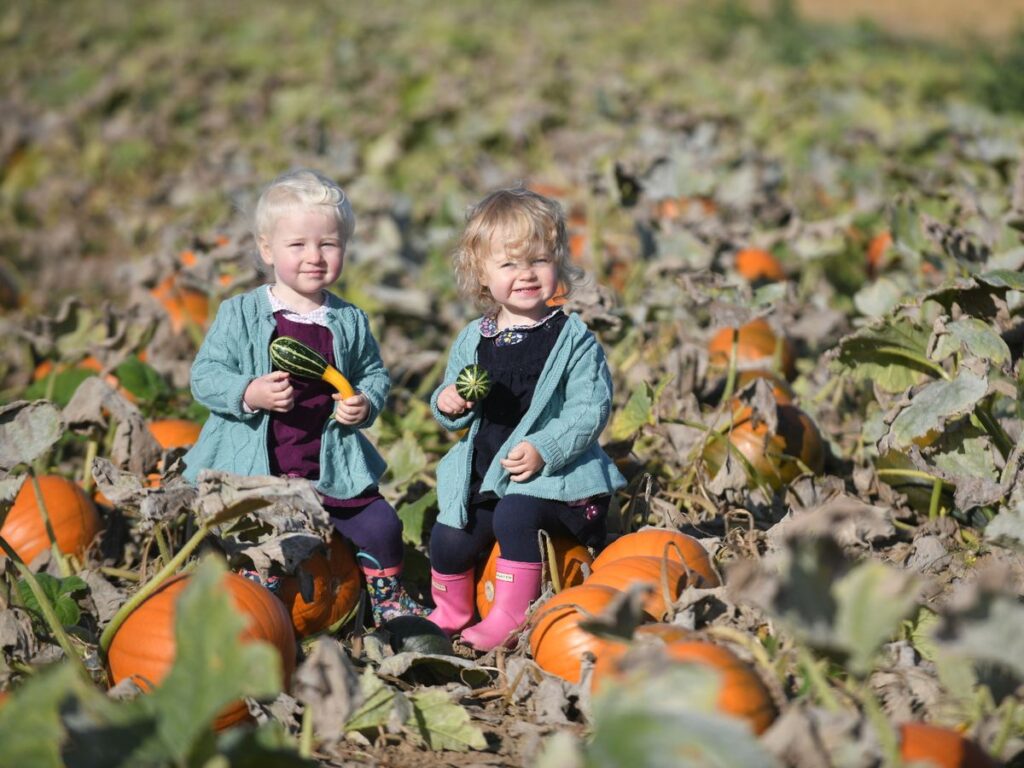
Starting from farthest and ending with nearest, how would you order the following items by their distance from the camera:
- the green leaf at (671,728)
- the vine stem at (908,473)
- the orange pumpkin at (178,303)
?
the orange pumpkin at (178,303), the vine stem at (908,473), the green leaf at (671,728)

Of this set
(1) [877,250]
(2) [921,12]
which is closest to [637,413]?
(1) [877,250]

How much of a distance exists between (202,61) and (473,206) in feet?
29.0

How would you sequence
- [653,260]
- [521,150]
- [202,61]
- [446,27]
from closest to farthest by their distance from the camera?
[653,260]
[521,150]
[202,61]
[446,27]

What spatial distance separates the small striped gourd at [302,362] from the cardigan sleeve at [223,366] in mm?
113

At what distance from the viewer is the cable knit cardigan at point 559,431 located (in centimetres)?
308

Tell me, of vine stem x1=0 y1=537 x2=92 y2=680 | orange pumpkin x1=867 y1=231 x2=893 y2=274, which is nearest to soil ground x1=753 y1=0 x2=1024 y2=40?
orange pumpkin x1=867 y1=231 x2=893 y2=274

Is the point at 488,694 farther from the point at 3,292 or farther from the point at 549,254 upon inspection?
the point at 3,292

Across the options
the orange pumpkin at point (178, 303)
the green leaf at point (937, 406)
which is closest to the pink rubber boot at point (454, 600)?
the green leaf at point (937, 406)

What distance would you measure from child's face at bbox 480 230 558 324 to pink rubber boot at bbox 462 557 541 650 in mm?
679

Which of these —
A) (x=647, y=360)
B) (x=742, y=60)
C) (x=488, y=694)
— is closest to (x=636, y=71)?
(x=742, y=60)

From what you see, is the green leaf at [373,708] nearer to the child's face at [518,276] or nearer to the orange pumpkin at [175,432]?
the child's face at [518,276]

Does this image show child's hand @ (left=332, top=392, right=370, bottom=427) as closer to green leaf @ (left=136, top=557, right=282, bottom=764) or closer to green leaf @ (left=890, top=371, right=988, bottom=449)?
green leaf @ (left=136, top=557, right=282, bottom=764)

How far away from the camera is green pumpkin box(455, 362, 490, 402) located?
3.05 metres

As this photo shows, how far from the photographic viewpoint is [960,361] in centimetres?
321
